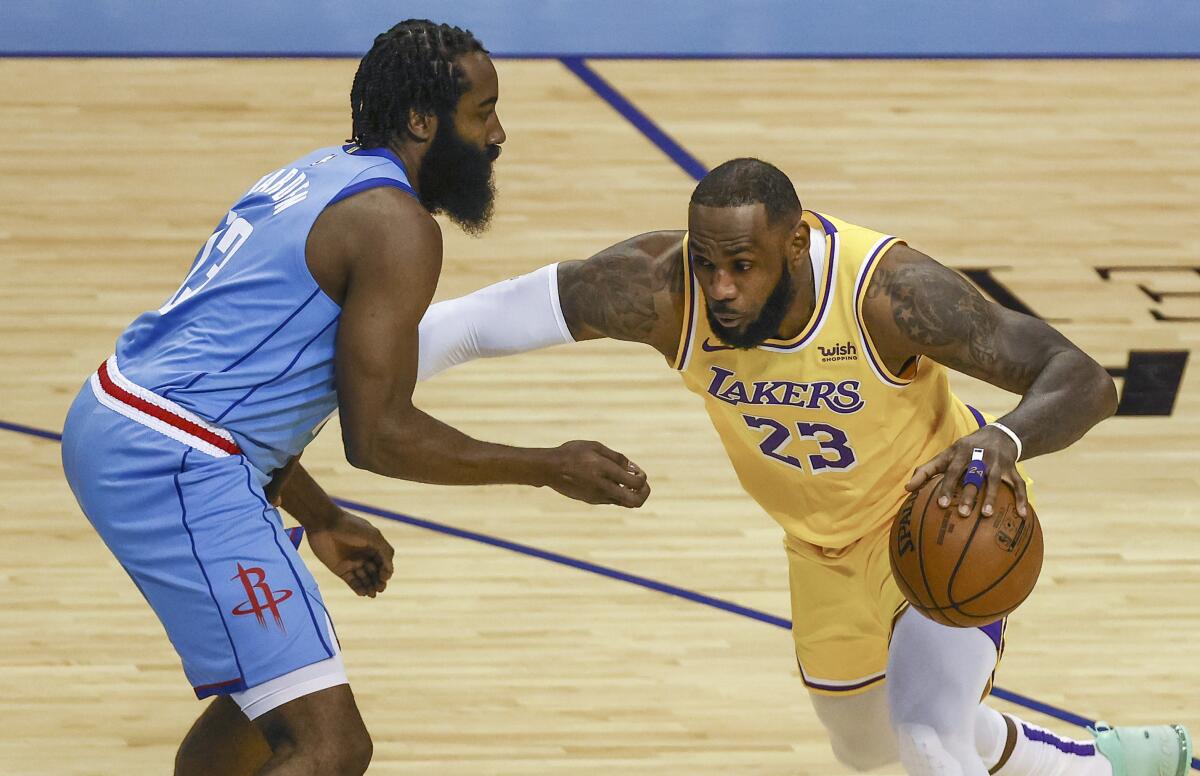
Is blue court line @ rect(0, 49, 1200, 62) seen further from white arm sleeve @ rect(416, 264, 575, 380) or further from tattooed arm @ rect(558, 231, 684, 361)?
tattooed arm @ rect(558, 231, 684, 361)

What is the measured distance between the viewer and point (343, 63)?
37.2 feet

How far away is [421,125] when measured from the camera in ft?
11.9

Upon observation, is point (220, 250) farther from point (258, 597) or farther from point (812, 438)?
point (812, 438)

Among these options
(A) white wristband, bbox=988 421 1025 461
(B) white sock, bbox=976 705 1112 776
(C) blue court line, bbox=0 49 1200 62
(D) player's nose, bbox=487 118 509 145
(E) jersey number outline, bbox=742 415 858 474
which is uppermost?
(D) player's nose, bbox=487 118 509 145

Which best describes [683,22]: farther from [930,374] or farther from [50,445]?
[930,374]

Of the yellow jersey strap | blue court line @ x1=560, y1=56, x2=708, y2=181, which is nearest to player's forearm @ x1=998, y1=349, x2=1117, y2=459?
the yellow jersey strap

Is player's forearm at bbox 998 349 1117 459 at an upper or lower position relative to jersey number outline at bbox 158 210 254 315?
lower

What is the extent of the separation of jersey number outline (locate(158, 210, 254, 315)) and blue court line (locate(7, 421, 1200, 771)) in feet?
7.82

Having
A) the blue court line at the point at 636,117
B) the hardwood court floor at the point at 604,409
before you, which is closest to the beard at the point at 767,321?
the hardwood court floor at the point at 604,409

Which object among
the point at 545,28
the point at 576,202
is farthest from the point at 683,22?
the point at 576,202

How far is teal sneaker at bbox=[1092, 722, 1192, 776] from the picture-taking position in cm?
442

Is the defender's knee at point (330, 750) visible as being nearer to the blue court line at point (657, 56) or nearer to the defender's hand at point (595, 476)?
the defender's hand at point (595, 476)

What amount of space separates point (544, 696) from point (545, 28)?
7432 mm

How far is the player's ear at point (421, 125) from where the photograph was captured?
11.9 ft
